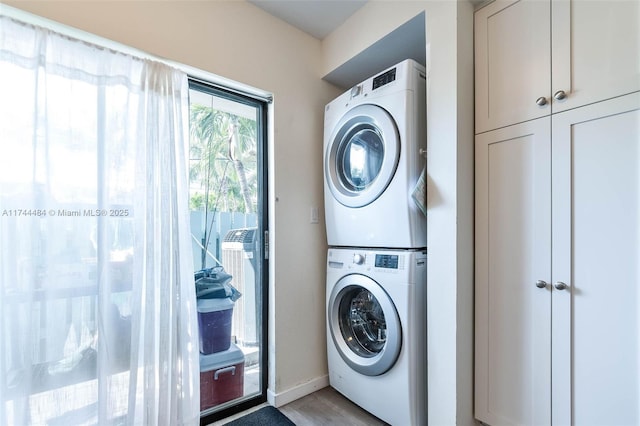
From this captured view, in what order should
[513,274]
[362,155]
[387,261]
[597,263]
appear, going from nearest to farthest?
[597,263] → [513,274] → [387,261] → [362,155]

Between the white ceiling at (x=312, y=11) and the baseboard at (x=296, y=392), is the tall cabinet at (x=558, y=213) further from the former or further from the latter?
the baseboard at (x=296, y=392)

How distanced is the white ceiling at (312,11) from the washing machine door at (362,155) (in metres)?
0.64

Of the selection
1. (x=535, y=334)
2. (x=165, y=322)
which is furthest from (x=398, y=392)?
(x=165, y=322)

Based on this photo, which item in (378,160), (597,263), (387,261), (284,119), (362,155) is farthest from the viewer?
(284,119)

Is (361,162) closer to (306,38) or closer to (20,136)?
(306,38)

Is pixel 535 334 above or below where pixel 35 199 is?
below

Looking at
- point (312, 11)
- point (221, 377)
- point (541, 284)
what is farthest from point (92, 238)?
point (541, 284)

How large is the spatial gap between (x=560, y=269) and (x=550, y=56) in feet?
2.82

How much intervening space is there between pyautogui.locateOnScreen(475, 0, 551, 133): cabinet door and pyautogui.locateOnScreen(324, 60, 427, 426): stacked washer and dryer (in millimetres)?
291

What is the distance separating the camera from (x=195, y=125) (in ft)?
5.61

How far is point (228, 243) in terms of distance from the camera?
5.95 ft

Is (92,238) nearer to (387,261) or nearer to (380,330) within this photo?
(387,261)

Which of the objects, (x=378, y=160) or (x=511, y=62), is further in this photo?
(x=378, y=160)

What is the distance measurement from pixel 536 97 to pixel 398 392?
1.51 metres
